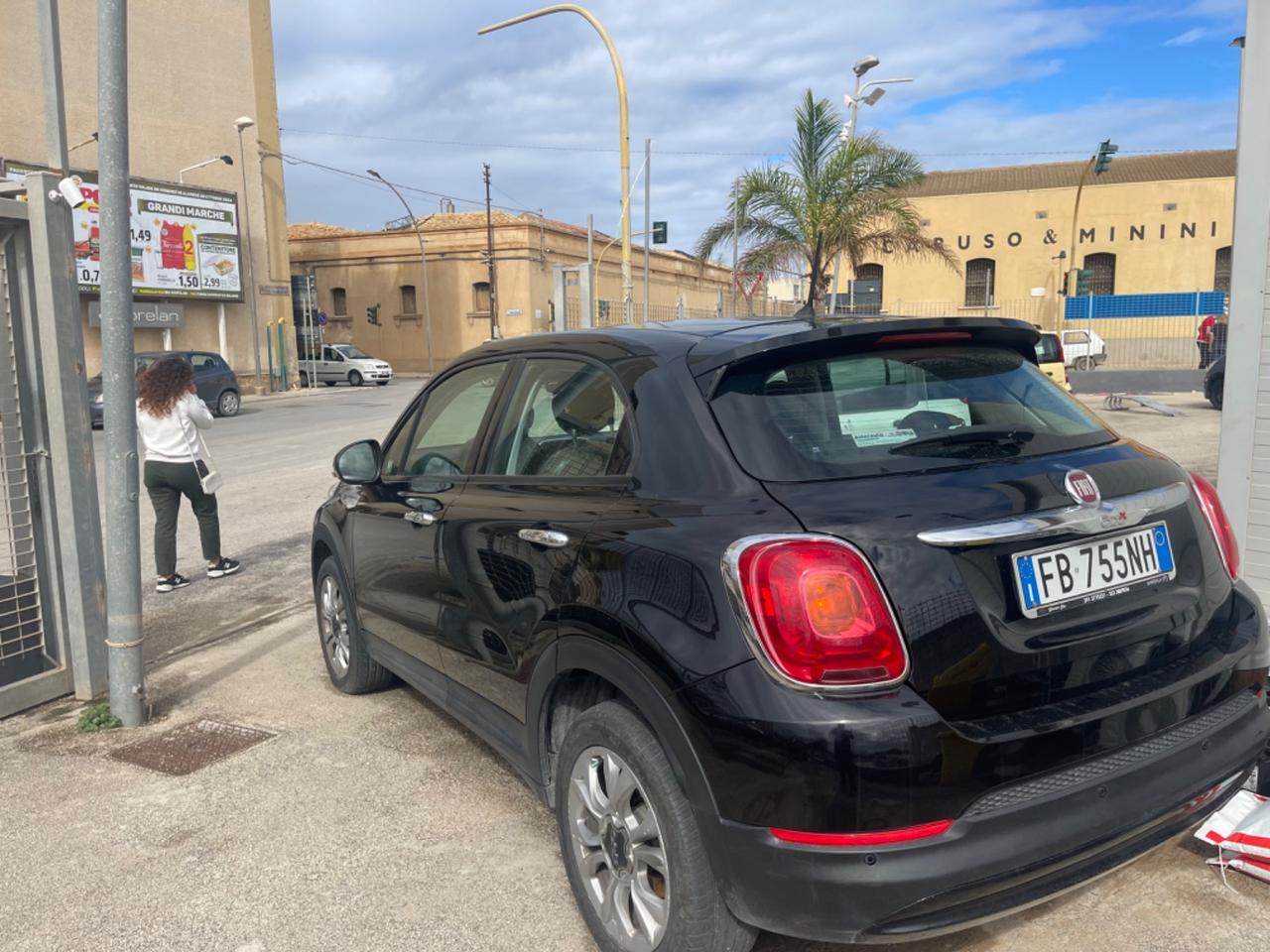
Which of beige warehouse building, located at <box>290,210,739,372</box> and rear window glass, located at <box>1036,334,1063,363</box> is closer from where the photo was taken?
rear window glass, located at <box>1036,334,1063,363</box>

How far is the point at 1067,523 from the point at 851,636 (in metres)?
0.63

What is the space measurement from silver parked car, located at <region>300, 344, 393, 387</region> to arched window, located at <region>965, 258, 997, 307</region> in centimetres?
2595

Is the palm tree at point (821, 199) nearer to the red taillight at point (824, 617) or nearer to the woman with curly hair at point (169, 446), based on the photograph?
the woman with curly hair at point (169, 446)

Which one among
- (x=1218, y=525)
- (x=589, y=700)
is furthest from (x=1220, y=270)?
(x=589, y=700)

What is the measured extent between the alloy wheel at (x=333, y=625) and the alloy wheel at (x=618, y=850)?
232 centimetres

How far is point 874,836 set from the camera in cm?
206

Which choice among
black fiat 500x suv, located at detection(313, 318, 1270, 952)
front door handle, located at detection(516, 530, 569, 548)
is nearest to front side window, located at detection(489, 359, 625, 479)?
black fiat 500x suv, located at detection(313, 318, 1270, 952)

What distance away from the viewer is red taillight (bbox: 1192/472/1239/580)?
2.79 metres

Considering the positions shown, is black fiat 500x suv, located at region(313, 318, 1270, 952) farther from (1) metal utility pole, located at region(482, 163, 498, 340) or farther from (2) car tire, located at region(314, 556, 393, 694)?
(1) metal utility pole, located at region(482, 163, 498, 340)

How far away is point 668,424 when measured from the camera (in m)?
2.64

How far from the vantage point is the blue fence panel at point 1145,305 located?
33125 mm

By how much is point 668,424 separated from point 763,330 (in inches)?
18.7

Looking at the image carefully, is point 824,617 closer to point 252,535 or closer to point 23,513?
point 23,513

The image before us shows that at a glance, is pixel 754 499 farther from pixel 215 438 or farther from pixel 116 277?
pixel 215 438
